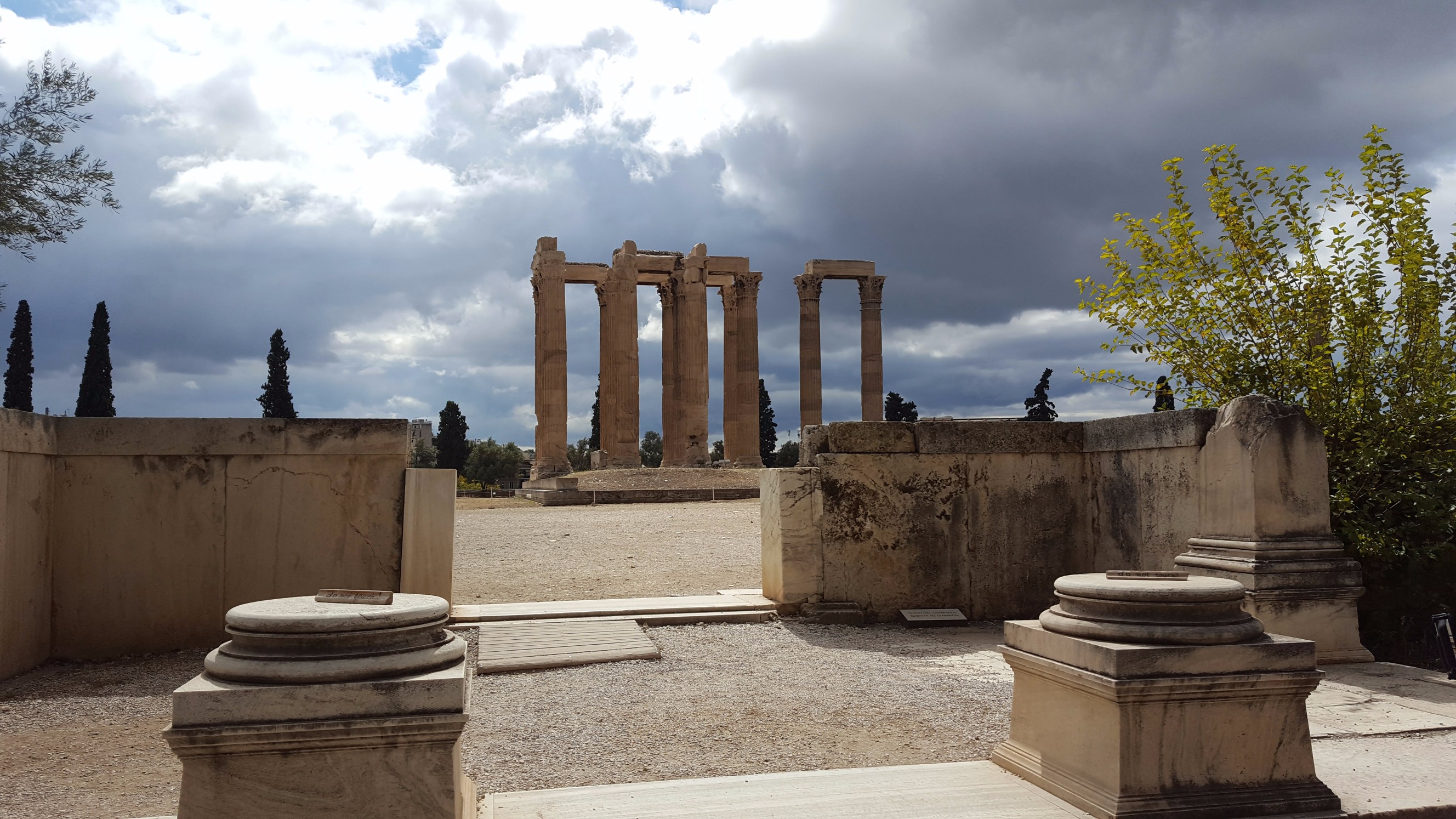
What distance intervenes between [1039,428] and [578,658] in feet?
17.1

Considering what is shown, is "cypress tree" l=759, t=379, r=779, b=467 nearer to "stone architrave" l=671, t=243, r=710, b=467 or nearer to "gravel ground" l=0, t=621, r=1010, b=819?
"stone architrave" l=671, t=243, r=710, b=467

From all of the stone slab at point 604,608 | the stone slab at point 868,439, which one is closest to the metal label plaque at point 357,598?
the stone slab at point 604,608

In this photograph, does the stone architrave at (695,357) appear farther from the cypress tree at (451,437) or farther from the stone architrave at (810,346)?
the cypress tree at (451,437)

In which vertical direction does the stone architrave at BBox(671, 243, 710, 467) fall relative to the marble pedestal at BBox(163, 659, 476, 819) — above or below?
above

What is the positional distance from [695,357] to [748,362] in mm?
2418

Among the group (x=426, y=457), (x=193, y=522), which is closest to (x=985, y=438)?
(x=193, y=522)

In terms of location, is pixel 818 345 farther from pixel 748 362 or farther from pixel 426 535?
pixel 426 535

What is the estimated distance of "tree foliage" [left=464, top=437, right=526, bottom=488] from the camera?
52.4 meters

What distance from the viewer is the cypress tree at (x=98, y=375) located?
3656 cm

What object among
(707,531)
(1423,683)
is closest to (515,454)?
(707,531)

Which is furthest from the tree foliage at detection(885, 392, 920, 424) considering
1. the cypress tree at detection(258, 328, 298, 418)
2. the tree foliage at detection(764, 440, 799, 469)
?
the cypress tree at detection(258, 328, 298, 418)

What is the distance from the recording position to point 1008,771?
4.59 metres

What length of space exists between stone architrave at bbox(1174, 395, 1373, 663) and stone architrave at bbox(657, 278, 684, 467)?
29666mm

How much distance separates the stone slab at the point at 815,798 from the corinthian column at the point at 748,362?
31316 mm
